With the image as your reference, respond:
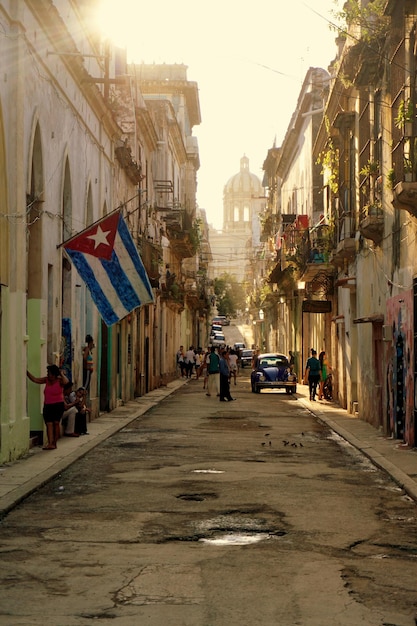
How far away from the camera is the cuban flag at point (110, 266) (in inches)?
707

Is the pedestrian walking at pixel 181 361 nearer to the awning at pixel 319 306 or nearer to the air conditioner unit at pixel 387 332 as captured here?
the awning at pixel 319 306

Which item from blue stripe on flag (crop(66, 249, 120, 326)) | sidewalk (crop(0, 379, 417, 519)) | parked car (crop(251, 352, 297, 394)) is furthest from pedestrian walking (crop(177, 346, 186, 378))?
blue stripe on flag (crop(66, 249, 120, 326))

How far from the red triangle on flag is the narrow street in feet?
11.5

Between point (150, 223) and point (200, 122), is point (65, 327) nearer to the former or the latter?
point (150, 223)

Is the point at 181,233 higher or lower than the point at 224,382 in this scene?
higher

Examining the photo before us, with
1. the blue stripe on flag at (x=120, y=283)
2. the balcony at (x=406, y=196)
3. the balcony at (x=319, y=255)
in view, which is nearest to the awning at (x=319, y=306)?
the balcony at (x=319, y=255)

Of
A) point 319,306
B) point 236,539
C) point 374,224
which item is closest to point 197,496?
point 236,539

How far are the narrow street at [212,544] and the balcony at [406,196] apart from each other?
155 inches

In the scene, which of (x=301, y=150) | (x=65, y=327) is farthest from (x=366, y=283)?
(x=301, y=150)

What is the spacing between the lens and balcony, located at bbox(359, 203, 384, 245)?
69.5 feet

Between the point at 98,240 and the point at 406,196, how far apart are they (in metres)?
5.16

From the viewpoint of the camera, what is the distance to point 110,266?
18.5 meters

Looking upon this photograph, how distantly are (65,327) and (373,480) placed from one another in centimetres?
940

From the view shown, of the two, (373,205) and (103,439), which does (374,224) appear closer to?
(373,205)
